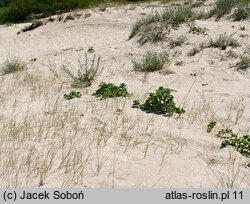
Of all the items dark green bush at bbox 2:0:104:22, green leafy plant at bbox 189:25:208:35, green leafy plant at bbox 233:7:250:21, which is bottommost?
dark green bush at bbox 2:0:104:22

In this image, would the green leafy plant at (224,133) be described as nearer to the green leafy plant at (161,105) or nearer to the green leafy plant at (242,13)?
the green leafy plant at (161,105)

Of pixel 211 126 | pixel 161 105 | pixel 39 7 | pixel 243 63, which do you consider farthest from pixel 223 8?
pixel 39 7

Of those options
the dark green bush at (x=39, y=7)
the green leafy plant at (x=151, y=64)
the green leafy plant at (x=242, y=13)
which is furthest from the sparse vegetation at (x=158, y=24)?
the dark green bush at (x=39, y=7)

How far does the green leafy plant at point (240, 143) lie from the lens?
4627 millimetres

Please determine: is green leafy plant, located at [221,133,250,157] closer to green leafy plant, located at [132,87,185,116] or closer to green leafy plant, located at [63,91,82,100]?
green leafy plant, located at [132,87,185,116]

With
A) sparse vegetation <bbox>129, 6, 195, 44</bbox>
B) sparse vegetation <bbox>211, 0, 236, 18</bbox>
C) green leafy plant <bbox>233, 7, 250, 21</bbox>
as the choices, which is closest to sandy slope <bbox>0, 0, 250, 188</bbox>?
sparse vegetation <bbox>129, 6, 195, 44</bbox>

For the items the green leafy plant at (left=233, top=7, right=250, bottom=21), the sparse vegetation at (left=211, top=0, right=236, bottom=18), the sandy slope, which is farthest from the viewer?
the sparse vegetation at (left=211, top=0, right=236, bottom=18)

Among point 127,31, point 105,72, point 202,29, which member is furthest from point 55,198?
point 127,31

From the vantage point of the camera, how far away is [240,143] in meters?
4.75

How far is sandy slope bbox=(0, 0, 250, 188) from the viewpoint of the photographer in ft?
13.6

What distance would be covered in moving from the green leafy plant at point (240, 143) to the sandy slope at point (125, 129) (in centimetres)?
11

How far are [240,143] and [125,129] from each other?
1.53m

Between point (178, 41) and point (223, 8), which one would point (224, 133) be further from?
point (223, 8)

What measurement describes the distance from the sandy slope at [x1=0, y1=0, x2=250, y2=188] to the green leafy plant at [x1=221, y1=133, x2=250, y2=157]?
0.35 feet
